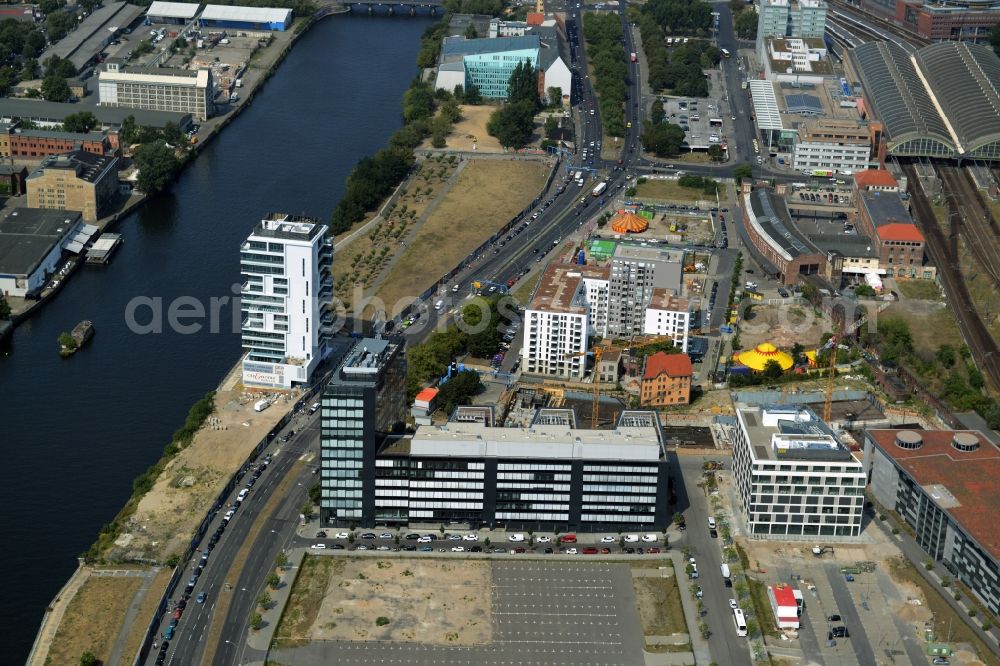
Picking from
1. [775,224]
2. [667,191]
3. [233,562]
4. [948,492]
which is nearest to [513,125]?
[667,191]

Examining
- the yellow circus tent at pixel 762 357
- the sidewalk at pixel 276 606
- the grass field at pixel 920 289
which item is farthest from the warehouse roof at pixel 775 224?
the sidewalk at pixel 276 606

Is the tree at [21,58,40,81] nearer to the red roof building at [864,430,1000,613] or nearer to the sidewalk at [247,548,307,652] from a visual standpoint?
the sidewalk at [247,548,307,652]

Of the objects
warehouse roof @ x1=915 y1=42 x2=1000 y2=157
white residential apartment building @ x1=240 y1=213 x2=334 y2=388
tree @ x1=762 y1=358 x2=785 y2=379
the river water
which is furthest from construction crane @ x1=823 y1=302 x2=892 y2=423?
the river water

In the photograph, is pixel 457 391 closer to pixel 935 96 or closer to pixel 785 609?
pixel 785 609

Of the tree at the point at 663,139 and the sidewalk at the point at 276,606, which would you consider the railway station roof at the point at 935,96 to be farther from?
the sidewalk at the point at 276,606

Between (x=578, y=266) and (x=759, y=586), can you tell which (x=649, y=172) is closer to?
(x=578, y=266)

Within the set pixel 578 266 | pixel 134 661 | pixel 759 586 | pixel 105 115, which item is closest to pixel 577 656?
pixel 759 586
